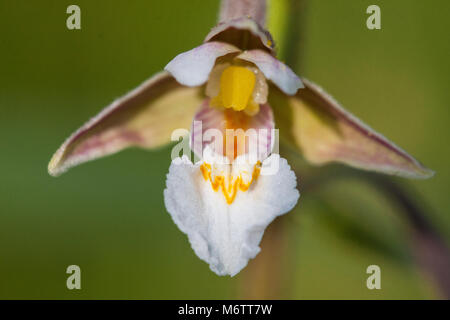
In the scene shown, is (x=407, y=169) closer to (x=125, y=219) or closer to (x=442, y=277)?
(x=442, y=277)

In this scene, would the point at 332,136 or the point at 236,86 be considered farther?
→ the point at 332,136

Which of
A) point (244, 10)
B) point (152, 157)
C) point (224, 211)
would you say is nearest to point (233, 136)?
point (224, 211)

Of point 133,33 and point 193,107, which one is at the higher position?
point 133,33

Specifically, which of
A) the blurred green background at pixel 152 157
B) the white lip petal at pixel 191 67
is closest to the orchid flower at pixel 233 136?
the white lip petal at pixel 191 67

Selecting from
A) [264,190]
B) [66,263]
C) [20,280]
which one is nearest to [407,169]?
[264,190]

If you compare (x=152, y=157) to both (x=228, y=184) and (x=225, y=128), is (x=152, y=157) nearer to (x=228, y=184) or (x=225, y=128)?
(x=225, y=128)

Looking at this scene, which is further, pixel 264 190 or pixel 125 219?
pixel 125 219
